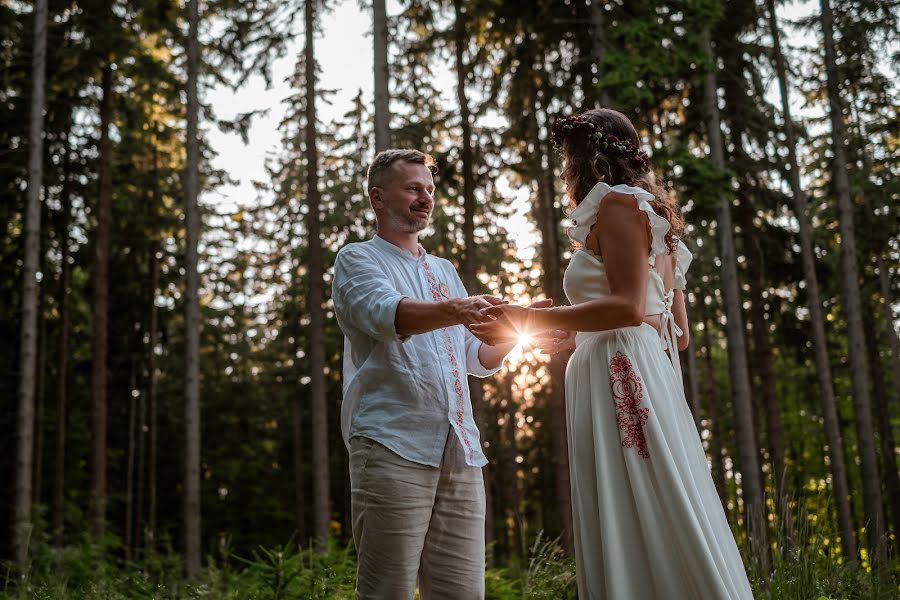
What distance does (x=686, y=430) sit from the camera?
307 centimetres

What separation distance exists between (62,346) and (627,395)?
1649 centimetres

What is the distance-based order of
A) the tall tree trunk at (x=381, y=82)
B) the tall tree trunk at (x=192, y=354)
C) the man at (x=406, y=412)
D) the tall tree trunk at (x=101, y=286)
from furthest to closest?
the tall tree trunk at (x=101, y=286) < the tall tree trunk at (x=192, y=354) < the tall tree trunk at (x=381, y=82) < the man at (x=406, y=412)

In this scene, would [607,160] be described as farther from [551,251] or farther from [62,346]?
[62,346]

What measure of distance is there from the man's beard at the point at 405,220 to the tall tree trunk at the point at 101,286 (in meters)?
14.2

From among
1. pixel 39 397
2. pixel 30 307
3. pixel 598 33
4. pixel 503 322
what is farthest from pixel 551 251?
pixel 503 322

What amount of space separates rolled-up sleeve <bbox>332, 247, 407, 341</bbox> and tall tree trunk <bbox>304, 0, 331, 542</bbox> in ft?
36.5

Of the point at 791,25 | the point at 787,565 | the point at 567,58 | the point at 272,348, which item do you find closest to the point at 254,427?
the point at 272,348

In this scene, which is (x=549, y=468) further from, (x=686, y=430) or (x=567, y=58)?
(x=686, y=430)

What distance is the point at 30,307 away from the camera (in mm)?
12930

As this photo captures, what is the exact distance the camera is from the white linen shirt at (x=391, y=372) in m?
3.42

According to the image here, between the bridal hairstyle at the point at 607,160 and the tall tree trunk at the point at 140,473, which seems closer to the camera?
the bridal hairstyle at the point at 607,160

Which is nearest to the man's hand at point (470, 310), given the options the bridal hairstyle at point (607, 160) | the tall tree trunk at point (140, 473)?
the bridal hairstyle at point (607, 160)

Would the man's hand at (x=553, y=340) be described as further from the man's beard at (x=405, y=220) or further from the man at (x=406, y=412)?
the man's beard at (x=405, y=220)

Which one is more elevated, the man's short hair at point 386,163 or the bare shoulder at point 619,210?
the man's short hair at point 386,163
